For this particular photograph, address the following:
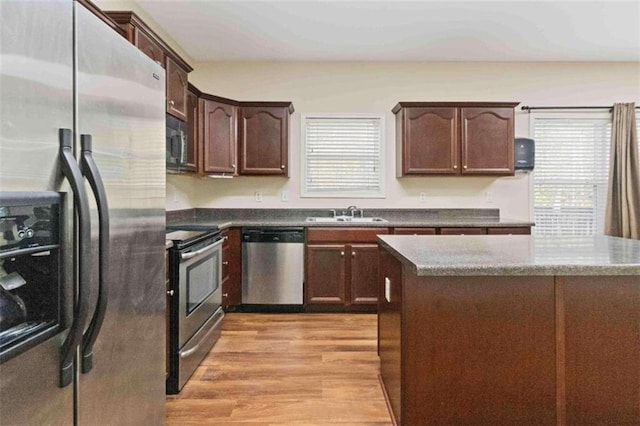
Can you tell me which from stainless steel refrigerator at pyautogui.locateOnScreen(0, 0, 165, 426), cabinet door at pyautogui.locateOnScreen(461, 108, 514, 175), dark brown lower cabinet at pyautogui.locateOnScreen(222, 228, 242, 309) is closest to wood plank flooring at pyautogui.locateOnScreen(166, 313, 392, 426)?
dark brown lower cabinet at pyautogui.locateOnScreen(222, 228, 242, 309)

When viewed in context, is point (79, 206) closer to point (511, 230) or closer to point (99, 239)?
point (99, 239)

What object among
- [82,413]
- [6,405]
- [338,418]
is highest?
[6,405]

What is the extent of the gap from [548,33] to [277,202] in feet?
10.4

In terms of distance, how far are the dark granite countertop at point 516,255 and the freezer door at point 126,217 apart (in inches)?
39.3

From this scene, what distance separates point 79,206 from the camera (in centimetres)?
94

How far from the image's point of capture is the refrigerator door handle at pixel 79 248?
0.94 meters

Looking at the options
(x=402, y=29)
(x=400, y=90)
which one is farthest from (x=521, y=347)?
(x=400, y=90)

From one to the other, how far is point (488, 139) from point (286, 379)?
3097 millimetres

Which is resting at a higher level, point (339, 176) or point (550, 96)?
point (550, 96)

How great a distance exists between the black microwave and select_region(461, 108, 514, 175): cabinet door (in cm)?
273

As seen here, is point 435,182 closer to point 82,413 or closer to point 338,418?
point 338,418

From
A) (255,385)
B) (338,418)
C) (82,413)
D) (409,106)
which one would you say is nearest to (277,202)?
(409,106)

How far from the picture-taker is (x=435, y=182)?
448 centimetres

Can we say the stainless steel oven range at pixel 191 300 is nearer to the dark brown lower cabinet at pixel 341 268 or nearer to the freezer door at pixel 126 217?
the freezer door at pixel 126 217
